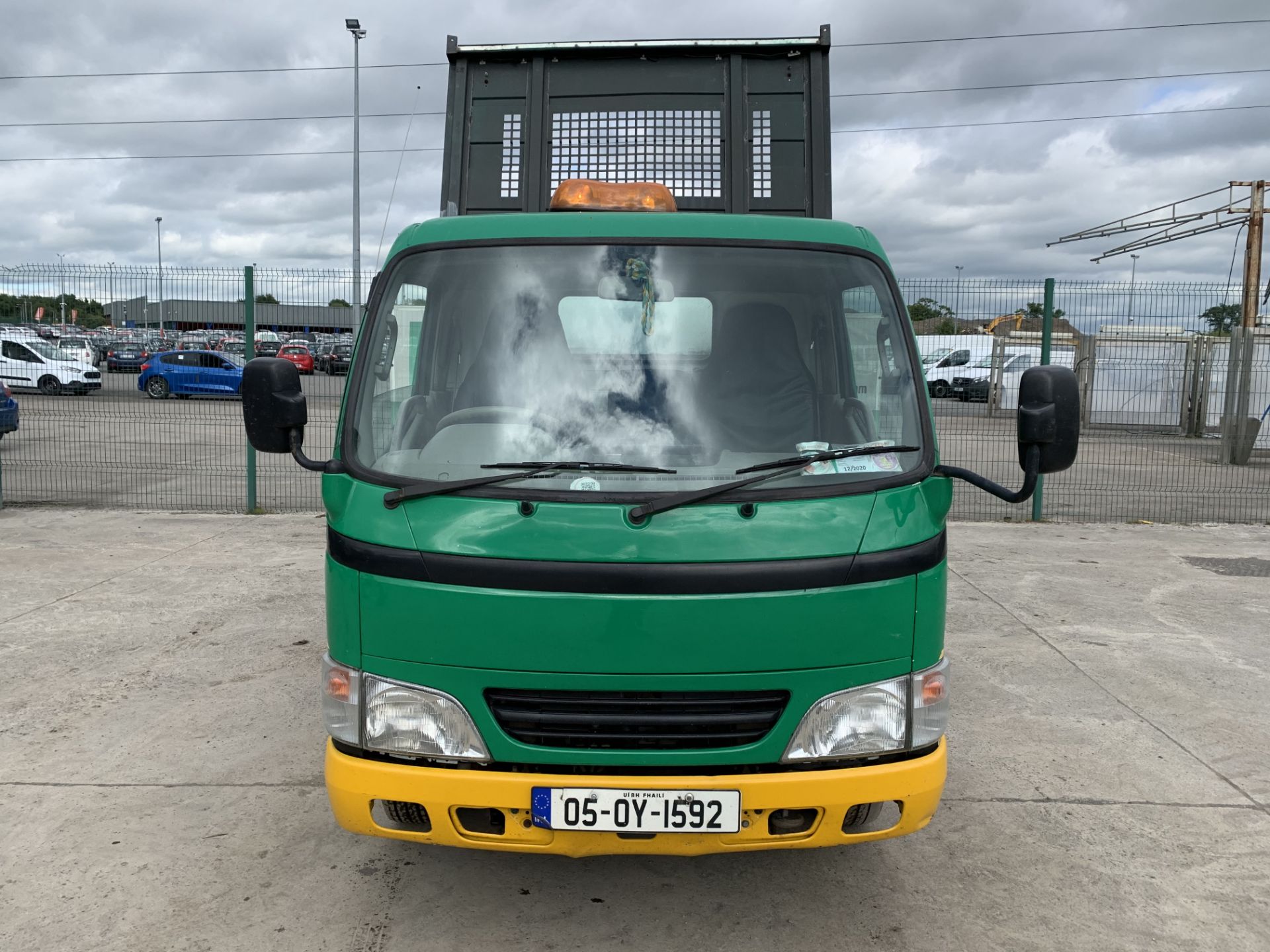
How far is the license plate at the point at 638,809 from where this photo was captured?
270 cm

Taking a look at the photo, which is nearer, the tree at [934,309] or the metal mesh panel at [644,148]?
the metal mesh panel at [644,148]

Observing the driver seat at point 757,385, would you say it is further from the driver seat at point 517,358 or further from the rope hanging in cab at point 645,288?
the driver seat at point 517,358

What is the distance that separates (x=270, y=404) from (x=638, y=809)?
65.5 inches

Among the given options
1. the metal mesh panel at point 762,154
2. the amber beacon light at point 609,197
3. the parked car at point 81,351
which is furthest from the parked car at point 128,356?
the amber beacon light at point 609,197

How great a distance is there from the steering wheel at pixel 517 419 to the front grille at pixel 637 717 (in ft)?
2.32

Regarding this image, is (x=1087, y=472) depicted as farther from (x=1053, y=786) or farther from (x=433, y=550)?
(x=433, y=550)

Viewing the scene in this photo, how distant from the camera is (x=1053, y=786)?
→ 4230 millimetres

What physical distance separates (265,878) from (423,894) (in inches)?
21.3

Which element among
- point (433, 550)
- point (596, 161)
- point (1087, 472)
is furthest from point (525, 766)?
point (1087, 472)

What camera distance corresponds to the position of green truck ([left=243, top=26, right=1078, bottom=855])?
8.83 ft

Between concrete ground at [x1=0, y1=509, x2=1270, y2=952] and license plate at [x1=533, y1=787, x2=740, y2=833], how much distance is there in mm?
593

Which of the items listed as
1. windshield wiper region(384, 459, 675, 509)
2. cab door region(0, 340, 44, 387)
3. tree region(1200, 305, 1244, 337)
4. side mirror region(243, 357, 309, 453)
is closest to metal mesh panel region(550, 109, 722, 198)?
side mirror region(243, 357, 309, 453)

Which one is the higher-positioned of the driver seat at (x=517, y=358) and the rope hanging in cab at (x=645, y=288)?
the rope hanging in cab at (x=645, y=288)

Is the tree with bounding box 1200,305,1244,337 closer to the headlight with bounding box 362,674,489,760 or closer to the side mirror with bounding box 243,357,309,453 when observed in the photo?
the side mirror with bounding box 243,357,309,453
